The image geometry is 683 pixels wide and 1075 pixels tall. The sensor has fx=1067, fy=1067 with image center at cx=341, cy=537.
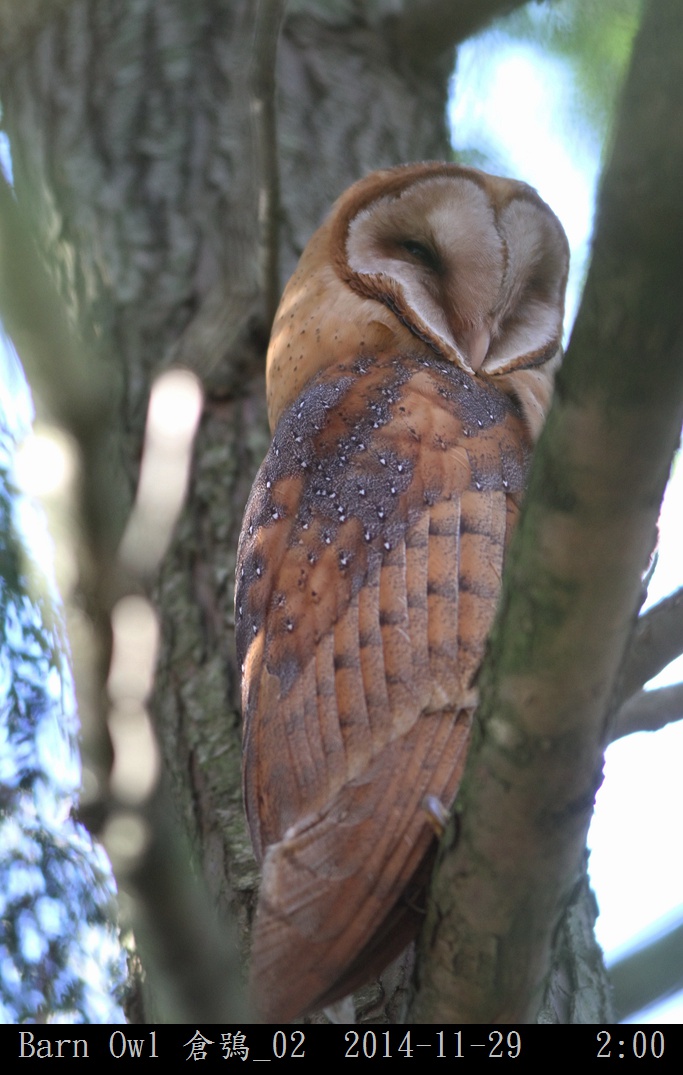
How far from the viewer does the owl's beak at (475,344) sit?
7.01 feet

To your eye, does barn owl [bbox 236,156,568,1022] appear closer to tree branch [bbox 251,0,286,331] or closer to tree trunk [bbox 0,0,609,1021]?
tree branch [bbox 251,0,286,331]

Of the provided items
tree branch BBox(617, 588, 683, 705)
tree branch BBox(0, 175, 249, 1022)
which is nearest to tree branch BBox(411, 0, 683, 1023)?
tree branch BBox(0, 175, 249, 1022)

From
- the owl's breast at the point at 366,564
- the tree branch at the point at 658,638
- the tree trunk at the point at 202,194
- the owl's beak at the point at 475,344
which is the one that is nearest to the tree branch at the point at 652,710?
the tree branch at the point at 658,638

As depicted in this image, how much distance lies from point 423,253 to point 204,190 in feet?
2.56

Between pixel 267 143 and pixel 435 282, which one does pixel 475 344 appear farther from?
pixel 267 143

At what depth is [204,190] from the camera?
2.80 meters

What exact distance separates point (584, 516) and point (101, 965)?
163 cm

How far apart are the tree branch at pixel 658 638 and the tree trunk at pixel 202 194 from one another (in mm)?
636

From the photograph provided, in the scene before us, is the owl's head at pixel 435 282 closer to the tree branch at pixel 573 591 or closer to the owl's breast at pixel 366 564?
the owl's breast at pixel 366 564

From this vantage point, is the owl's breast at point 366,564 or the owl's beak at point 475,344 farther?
the owl's beak at point 475,344

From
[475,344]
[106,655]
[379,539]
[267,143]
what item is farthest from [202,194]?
[106,655]
